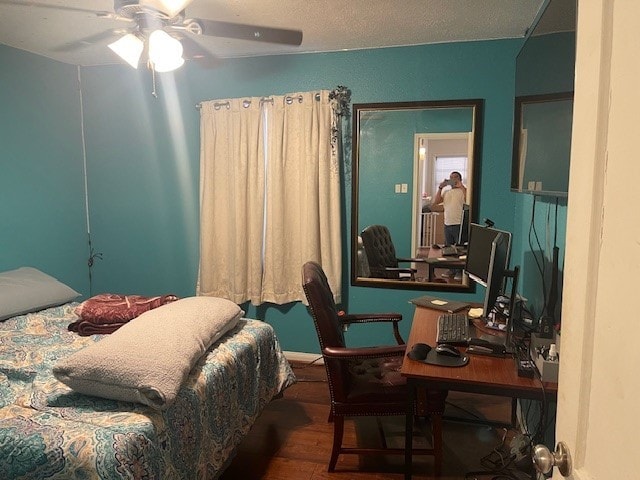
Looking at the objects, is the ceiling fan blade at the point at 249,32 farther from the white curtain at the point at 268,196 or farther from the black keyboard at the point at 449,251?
the black keyboard at the point at 449,251

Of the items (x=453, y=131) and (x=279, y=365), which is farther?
(x=453, y=131)

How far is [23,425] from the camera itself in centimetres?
146

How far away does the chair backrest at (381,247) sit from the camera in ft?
11.3

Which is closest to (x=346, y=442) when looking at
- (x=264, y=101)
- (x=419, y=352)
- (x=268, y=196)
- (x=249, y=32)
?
(x=419, y=352)

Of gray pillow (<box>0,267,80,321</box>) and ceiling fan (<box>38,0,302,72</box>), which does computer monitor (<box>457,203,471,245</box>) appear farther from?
gray pillow (<box>0,267,80,321</box>)

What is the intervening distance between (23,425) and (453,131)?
2.92 m

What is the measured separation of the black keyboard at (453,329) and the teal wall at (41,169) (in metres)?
3.11

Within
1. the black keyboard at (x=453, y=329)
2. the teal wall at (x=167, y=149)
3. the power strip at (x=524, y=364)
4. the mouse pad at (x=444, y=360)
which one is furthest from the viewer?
the teal wall at (x=167, y=149)

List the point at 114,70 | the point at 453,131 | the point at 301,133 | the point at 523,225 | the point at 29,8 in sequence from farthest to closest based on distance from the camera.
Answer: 1. the point at 114,70
2. the point at 301,133
3. the point at 453,131
4. the point at 523,225
5. the point at 29,8

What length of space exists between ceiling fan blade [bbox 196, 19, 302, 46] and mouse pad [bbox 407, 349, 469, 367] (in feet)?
5.22

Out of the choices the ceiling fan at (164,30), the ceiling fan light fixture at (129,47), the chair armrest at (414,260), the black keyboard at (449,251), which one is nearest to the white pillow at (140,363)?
the ceiling fan at (164,30)

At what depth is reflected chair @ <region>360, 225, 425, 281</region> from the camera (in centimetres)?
344

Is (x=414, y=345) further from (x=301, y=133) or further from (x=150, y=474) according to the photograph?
(x=301, y=133)

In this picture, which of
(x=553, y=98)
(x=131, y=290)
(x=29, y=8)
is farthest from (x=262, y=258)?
(x=553, y=98)
